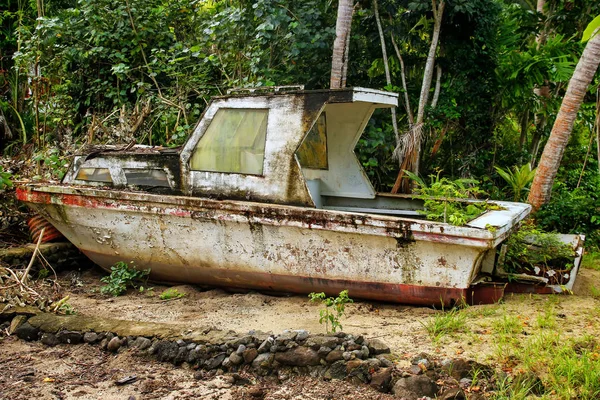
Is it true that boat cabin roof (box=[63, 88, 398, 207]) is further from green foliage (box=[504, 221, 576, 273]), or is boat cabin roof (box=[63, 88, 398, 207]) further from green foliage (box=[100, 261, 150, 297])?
green foliage (box=[504, 221, 576, 273])

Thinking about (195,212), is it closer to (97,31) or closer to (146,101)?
(146,101)

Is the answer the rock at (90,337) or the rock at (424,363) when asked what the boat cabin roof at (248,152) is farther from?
the rock at (424,363)

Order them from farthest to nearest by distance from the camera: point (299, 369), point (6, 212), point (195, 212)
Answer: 1. point (6, 212)
2. point (195, 212)
3. point (299, 369)

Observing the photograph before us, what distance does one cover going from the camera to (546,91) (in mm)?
8836

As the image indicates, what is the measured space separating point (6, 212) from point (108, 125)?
2460mm

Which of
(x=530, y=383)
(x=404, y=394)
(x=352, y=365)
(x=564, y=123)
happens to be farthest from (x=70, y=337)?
(x=564, y=123)

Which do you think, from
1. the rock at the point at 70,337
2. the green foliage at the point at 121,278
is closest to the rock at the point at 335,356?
the rock at the point at 70,337

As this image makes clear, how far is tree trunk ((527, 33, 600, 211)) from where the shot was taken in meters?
6.27

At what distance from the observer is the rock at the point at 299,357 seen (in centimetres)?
362

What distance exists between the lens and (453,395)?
3186 millimetres

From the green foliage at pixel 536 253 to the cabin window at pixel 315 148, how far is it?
2.11 metres

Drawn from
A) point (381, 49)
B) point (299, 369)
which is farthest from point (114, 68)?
point (299, 369)

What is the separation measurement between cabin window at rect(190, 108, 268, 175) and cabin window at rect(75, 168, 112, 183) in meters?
1.00

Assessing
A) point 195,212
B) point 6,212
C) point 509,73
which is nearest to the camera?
point 195,212
